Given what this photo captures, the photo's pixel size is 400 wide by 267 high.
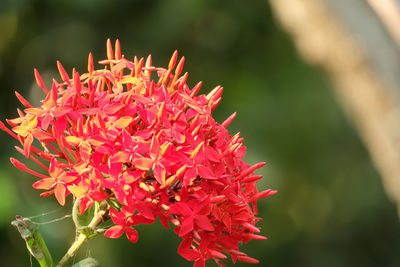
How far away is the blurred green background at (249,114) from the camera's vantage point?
3652 mm

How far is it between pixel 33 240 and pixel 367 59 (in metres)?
1.35

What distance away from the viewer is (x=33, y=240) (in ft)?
4.52

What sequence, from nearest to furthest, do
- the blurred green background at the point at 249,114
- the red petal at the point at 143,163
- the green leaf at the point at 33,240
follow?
1. the red petal at the point at 143,163
2. the green leaf at the point at 33,240
3. the blurred green background at the point at 249,114

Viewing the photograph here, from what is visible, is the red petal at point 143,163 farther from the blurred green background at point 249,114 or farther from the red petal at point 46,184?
the blurred green background at point 249,114

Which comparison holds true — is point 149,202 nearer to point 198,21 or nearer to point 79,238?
point 79,238

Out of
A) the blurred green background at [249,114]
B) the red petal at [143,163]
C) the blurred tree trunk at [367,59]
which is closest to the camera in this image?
the red petal at [143,163]

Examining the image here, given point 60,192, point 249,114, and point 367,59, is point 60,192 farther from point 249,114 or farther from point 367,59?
point 249,114

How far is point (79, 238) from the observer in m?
1.39

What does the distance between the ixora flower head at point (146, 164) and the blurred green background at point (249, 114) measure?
1809 mm

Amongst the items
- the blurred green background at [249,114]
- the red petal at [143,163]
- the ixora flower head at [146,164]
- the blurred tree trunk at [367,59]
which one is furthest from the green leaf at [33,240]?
the blurred green background at [249,114]

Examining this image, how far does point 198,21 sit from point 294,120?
3.08ft

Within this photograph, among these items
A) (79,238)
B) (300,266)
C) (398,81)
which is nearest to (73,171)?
(79,238)

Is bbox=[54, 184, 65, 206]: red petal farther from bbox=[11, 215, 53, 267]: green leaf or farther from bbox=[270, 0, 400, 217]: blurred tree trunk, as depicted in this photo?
bbox=[270, 0, 400, 217]: blurred tree trunk

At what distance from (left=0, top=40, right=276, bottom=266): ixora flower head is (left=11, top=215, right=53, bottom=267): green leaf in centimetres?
8
